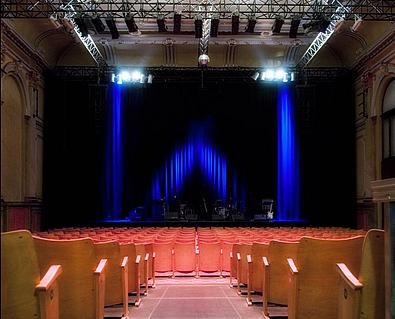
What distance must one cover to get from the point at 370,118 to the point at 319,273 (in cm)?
1239

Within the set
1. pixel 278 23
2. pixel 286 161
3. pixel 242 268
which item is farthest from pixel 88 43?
pixel 242 268

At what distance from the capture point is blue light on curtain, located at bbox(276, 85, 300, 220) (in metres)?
18.7

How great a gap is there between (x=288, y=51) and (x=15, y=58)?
8468 millimetres

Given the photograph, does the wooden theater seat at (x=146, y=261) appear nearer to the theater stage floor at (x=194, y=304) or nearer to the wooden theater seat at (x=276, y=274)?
the theater stage floor at (x=194, y=304)

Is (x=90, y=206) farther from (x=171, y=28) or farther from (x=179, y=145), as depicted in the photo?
(x=171, y=28)

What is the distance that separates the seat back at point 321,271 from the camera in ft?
12.7

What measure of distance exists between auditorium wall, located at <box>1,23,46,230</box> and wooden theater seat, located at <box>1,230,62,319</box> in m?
10.2

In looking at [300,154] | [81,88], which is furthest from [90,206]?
[300,154]

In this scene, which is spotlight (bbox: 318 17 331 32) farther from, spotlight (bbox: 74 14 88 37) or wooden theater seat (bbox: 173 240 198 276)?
wooden theater seat (bbox: 173 240 198 276)

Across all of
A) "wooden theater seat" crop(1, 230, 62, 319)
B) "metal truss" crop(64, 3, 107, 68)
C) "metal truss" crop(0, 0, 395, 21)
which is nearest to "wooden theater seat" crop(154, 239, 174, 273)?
"metal truss" crop(0, 0, 395, 21)

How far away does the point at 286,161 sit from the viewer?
62.2 feet

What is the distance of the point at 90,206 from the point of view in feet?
58.9

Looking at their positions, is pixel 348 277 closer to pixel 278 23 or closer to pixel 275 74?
pixel 278 23

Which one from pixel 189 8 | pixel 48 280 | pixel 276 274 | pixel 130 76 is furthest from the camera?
pixel 130 76
